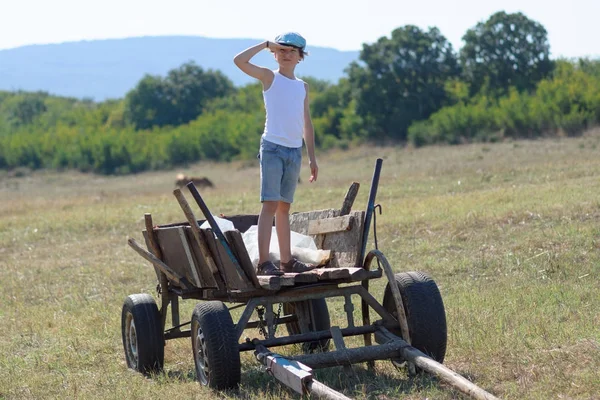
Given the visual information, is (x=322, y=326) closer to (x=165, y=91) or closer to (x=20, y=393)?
(x=20, y=393)

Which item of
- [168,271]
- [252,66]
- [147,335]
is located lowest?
[147,335]

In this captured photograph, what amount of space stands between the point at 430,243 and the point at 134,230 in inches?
292

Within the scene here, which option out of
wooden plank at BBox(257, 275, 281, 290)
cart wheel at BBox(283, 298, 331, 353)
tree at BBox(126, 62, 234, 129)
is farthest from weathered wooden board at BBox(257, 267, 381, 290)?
tree at BBox(126, 62, 234, 129)

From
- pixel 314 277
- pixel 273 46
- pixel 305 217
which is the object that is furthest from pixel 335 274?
pixel 273 46

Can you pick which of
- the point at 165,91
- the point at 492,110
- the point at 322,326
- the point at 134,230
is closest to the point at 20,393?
the point at 322,326

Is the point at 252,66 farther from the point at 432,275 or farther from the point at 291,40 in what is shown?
the point at 432,275

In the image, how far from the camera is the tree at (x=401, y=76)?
55.5m

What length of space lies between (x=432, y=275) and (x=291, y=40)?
16.4 feet

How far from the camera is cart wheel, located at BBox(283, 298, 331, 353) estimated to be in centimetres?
770

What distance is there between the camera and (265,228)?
22.9 ft

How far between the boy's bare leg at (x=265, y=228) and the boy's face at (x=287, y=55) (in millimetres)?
991

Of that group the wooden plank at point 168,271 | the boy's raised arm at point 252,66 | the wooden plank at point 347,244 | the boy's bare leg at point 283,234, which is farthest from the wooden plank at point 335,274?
the boy's raised arm at point 252,66

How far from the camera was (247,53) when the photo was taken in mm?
6918

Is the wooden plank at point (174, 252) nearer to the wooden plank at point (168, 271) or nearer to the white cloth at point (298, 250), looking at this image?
the wooden plank at point (168, 271)
